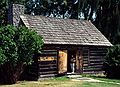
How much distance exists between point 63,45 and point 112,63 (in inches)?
157

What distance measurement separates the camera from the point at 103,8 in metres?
40.8

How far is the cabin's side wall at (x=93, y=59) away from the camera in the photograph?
2581 centimetres

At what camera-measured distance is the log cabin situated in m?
23.4

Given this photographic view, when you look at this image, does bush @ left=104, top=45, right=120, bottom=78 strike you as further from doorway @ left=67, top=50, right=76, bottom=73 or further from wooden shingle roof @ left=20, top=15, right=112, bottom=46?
doorway @ left=67, top=50, right=76, bottom=73

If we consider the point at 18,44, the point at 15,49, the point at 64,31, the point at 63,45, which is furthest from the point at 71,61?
the point at 15,49

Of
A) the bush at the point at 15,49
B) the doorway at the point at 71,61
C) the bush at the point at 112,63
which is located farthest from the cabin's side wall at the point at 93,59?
the bush at the point at 15,49

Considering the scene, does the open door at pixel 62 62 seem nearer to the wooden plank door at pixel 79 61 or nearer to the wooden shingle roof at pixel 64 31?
the wooden shingle roof at pixel 64 31

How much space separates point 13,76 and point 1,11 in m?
21.7

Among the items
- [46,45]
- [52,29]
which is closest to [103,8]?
[52,29]

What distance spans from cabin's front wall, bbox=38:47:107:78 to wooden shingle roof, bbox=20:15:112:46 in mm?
561

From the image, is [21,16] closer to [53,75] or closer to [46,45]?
[46,45]

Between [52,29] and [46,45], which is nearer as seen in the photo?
[46,45]

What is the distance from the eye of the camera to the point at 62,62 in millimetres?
24266

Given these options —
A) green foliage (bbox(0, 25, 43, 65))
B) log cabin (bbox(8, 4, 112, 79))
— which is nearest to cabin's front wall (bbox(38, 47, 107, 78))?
log cabin (bbox(8, 4, 112, 79))
